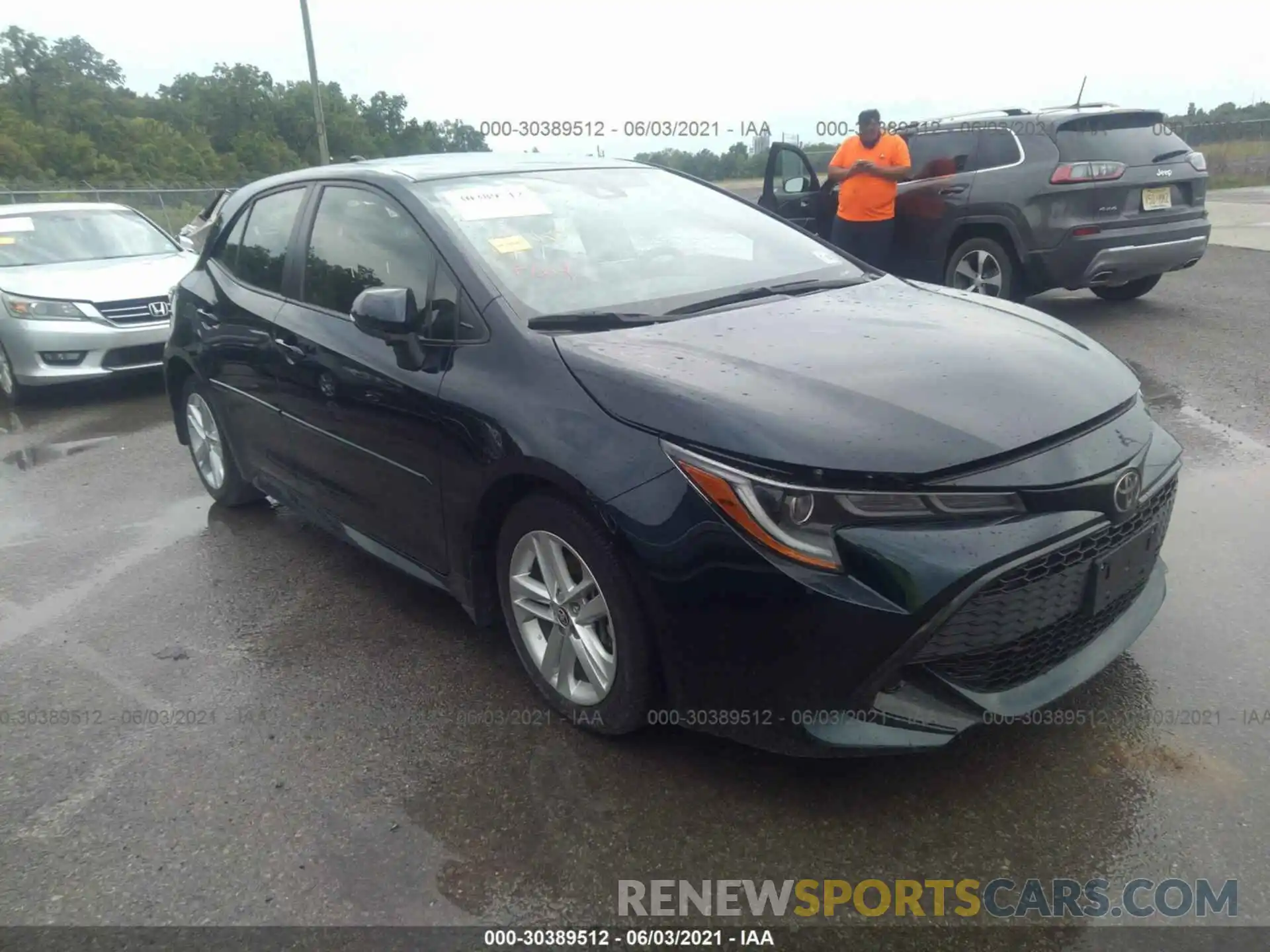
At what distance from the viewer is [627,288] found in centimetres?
341

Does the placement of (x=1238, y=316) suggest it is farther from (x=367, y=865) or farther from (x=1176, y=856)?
(x=367, y=865)

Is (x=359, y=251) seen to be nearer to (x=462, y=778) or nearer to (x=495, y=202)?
(x=495, y=202)

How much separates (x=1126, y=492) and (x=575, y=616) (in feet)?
4.98

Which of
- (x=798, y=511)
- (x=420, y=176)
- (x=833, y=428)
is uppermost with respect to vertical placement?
(x=420, y=176)

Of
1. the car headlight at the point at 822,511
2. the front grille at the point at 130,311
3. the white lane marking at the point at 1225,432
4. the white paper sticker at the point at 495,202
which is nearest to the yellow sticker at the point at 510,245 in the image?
the white paper sticker at the point at 495,202

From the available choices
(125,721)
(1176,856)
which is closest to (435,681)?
(125,721)

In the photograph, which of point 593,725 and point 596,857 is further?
point 593,725

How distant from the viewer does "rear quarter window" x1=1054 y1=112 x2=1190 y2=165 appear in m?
7.64

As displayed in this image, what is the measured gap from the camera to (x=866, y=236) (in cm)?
842

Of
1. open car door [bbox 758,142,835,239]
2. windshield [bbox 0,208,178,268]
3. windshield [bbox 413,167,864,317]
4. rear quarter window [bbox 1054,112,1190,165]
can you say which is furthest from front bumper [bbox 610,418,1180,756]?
windshield [bbox 0,208,178,268]

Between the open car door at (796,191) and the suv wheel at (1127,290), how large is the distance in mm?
2539

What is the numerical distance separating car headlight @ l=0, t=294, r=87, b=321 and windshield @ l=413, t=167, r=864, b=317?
561cm

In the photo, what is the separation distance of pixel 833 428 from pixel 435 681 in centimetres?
176

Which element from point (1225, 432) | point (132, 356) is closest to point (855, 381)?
point (1225, 432)
